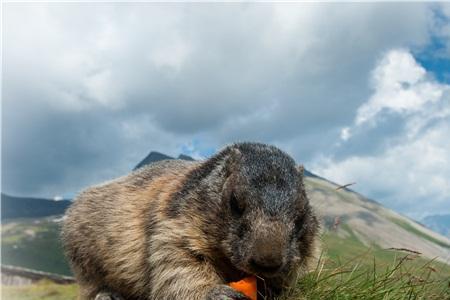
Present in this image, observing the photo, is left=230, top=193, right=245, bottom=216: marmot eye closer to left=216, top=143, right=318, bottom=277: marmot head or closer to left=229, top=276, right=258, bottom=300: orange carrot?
left=216, top=143, right=318, bottom=277: marmot head

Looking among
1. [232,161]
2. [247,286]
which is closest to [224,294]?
[247,286]

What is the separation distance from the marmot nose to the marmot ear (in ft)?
5.72

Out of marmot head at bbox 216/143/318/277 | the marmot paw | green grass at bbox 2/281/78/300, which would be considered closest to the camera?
marmot head at bbox 216/143/318/277

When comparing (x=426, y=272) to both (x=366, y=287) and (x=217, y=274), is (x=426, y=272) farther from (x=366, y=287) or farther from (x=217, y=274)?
(x=217, y=274)

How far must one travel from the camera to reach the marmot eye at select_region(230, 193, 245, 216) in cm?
836

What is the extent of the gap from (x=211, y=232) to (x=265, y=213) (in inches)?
42.0

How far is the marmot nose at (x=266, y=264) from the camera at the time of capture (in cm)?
763

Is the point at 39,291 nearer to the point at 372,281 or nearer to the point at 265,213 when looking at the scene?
the point at 372,281

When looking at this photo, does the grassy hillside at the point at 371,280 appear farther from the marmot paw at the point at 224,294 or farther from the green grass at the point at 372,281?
the marmot paw at the point at 224,294

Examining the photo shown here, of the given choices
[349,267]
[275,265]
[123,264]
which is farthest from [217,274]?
[349,267]

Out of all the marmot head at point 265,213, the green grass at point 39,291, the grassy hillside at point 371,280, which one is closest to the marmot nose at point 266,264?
the marmot head at point 265,213

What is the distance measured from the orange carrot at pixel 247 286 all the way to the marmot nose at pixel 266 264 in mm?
752

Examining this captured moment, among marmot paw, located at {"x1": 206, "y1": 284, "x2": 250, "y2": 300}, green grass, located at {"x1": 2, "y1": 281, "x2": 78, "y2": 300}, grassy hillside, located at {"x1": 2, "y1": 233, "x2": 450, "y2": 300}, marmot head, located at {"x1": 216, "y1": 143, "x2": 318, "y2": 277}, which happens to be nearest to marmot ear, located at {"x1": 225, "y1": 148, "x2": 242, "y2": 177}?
marmot head, located at {"x1": 216, "y1": 143, "x2": 318, "y2": 277}

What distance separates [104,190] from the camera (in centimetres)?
1242
